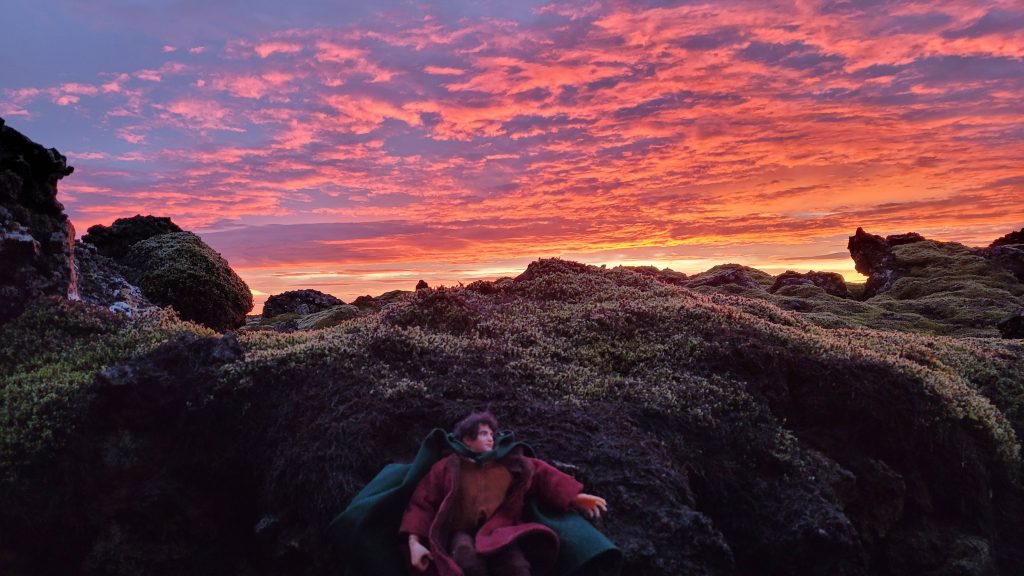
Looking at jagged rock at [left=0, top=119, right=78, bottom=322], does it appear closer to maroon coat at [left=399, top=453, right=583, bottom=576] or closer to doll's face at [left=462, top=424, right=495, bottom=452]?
maroon coat at [left=399, top=453, right=583, bottom=576]

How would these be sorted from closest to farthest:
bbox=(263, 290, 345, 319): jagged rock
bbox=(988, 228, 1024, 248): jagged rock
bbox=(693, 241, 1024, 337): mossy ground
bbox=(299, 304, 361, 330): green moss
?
bbox=(693, 241, 1024, 337): mossy ground, bbox=(299, 304, 361, 330): green moss, bbox=(263, 290, 345, 319): jagged rock, bbox=(988, 228, 1024, 248): jagged rock

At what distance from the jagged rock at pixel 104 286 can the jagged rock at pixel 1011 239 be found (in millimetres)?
50328

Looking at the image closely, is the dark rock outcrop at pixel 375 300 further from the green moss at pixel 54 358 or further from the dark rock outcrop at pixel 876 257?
the dark rock outcrop at pixel 876 257

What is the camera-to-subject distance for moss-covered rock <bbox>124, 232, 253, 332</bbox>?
19578 mm

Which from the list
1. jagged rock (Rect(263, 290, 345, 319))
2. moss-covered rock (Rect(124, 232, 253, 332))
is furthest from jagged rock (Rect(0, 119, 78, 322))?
jagged rock (Rect(263, 290, 345, 319))

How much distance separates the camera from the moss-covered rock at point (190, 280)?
19.6 m

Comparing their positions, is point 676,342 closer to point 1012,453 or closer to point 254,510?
point 1012,453

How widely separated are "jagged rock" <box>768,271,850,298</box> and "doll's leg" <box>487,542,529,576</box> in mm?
37167

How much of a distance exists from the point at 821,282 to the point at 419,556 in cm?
4122

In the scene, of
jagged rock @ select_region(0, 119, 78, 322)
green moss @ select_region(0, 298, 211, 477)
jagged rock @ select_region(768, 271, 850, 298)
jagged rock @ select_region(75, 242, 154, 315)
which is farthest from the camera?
jagged rock @ select_region(768, 271, 850, 298)

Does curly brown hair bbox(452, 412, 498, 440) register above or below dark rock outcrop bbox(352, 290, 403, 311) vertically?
below

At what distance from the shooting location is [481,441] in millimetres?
6910

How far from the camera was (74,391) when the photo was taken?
1015 cm

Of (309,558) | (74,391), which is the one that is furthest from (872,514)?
(74,391)
